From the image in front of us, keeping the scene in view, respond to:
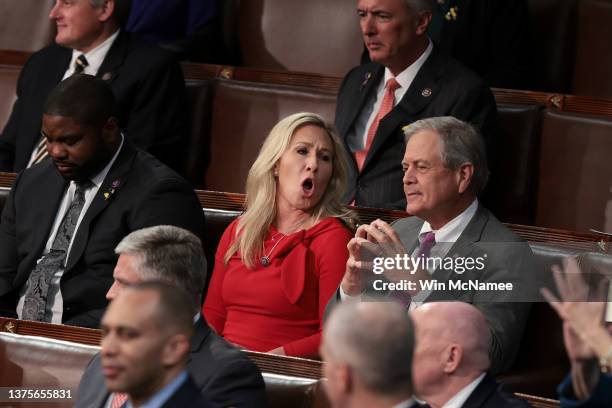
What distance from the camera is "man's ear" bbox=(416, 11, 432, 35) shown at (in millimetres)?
2539

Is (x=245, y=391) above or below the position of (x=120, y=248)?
below

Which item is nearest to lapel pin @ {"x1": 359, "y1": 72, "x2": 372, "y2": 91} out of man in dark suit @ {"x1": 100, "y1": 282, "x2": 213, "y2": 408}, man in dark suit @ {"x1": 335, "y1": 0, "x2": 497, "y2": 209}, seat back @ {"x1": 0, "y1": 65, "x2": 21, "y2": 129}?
man in dark suit @ {"x1": 335, "y1": 0, "x2": 497, "y2": 209}

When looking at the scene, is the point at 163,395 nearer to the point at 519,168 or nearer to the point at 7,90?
the point at 519,168

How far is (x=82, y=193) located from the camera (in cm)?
231

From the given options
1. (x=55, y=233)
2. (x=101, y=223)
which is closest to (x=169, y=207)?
(x=101, y=223)

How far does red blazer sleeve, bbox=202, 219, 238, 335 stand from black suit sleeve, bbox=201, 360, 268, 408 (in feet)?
1.87

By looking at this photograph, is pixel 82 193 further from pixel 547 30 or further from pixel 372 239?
pixel 547 30

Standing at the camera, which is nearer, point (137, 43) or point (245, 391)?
point (245, 391)

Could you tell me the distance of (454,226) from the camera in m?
2.01

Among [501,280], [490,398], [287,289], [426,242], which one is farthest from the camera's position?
[287,289]

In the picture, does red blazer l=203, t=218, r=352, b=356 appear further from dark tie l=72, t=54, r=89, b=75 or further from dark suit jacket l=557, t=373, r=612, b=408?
dark suit jacket l=557, t=373, r=612, b=408

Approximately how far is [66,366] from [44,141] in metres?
1.01

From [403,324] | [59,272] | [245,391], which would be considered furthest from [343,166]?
[403,324]

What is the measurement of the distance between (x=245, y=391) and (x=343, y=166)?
71 cm
